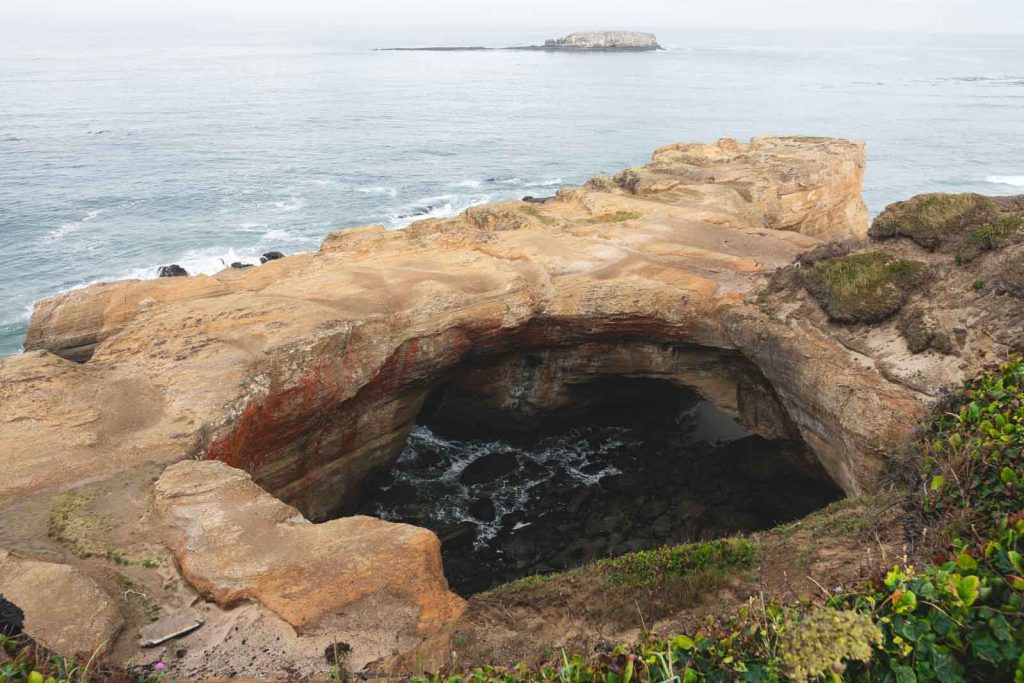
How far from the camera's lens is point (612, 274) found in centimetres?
2161

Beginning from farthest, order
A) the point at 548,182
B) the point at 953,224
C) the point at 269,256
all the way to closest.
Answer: the point at 548,182 < the point at 269,256 < the point at 953,224

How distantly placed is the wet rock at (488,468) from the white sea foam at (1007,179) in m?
59.1

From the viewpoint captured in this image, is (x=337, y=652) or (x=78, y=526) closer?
(x=337, y=652)

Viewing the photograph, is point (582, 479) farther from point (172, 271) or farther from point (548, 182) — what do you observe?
point (548, 182)

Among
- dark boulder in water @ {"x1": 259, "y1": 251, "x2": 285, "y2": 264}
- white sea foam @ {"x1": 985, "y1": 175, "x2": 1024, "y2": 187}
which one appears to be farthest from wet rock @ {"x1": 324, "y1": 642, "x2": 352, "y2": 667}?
white sea foam @ {"x1": 985, "y1": 175, "x2": 1024, "y2": 187}

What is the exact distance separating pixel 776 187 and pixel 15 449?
2918 cm

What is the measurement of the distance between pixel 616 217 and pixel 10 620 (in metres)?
22.3

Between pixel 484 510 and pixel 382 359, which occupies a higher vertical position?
pixel 382 359

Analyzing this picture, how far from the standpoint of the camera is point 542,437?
26.7 m

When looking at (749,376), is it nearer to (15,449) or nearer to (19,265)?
(15,449)

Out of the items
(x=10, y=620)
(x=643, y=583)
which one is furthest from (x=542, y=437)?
(x=10, y=620)

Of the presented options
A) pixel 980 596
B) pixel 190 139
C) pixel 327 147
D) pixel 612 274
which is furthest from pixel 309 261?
pixel 190 139

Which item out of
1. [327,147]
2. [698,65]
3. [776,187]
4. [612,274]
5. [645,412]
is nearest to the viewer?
[612,274]

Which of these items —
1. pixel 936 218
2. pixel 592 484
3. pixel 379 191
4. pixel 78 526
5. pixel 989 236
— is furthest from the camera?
pixel 379 191
